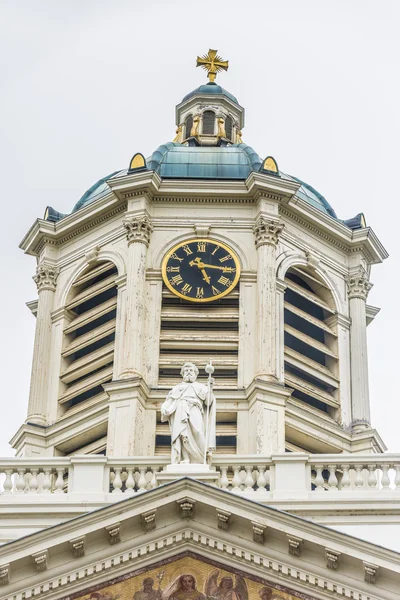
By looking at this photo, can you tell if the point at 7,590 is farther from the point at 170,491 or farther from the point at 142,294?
the point at 142,294

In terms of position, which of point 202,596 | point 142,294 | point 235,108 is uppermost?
point 235,108

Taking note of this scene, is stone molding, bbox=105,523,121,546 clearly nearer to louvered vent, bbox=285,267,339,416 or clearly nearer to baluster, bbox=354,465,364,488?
baluster, bbox=354,465,364,488

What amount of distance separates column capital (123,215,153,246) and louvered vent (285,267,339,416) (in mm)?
3266

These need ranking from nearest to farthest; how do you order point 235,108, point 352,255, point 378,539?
point 378,539, point 352,255, point 235,108

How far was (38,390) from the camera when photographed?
4475 centimetres

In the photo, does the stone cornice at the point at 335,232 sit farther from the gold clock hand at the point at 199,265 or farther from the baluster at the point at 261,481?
the baluster at the point at 261,481

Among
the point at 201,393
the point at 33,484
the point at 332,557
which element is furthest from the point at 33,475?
the point at 332,557

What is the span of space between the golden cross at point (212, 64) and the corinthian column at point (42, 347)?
8.22 m

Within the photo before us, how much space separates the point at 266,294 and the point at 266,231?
1752 millimetres

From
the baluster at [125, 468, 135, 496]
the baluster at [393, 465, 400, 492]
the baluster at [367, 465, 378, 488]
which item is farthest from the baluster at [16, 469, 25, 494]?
the baluster at [393, 465, 400, 492]

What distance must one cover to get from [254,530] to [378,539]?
3.33 metres

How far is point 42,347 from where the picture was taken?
45.5m

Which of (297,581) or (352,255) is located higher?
(352,255)

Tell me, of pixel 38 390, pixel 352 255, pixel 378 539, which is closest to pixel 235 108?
pixel 352 255
